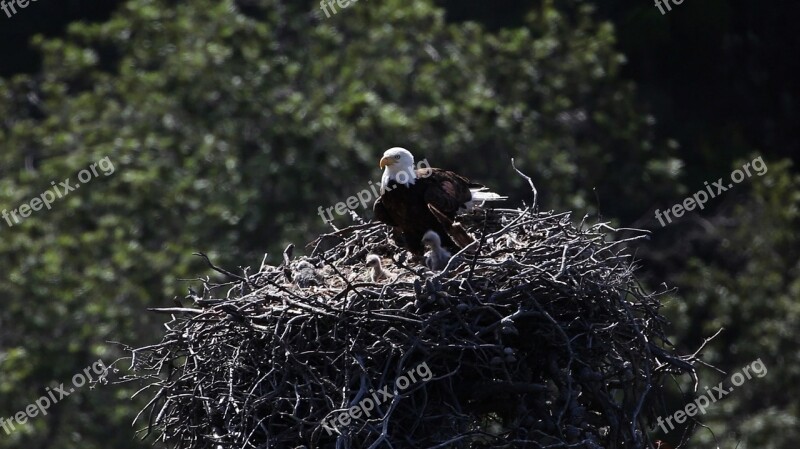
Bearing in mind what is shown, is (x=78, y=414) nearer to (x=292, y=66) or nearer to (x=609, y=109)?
(x=292, y=66)

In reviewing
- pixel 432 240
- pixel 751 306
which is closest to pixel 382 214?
pixel 432 240

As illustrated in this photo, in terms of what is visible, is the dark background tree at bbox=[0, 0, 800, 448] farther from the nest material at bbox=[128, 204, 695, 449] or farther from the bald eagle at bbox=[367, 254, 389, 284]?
the nest material at bbox=[128, 204, 695, 449]

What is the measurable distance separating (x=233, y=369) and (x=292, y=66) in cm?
769

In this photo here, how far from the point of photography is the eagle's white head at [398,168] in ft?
22.9

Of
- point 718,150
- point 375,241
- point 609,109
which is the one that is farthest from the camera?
point 718,150

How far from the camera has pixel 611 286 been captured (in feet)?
20.1

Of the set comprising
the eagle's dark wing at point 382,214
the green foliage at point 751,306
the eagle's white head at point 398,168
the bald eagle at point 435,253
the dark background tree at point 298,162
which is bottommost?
the green foliage at point 751,306

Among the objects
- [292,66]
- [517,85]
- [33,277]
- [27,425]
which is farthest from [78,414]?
[517,85]

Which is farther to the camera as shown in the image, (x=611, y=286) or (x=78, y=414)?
(x=78, y=414)

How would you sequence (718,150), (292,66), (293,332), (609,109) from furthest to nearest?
1. (718,150)
2. (609,109)
3. (292,66)
4. (293,332)

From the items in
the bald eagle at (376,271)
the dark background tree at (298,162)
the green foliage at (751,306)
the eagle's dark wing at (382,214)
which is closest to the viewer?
the bald eagle at (376,271)

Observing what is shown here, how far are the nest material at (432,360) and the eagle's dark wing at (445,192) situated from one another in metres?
0.68

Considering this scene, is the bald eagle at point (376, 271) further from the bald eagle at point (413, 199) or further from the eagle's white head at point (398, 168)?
the eagle's white head at point (398, 168)

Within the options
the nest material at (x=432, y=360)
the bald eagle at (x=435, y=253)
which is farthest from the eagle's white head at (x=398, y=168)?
the nest material at (x=432, y=360)
